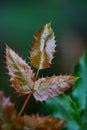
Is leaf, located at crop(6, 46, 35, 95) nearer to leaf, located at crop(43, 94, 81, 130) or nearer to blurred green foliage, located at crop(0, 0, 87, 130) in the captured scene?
leaf, located at crop(43, 94, 81, 130)

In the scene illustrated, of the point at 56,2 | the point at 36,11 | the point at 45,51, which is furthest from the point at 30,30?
the point at 45,51

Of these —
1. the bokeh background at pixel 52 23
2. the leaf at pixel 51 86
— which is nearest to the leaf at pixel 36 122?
the leaf at pixel 51 86

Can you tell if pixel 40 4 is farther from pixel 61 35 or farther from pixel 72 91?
pixel 72 91

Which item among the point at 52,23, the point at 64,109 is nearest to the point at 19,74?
the point at 64,109

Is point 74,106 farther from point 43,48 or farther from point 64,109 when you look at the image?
point 43,48

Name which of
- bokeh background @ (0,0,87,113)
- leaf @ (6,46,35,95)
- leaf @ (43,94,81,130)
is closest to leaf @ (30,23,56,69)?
leaf @ (6,46,35,95)

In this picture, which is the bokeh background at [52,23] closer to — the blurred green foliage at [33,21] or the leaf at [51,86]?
the blurred green foliage at [33,21]
